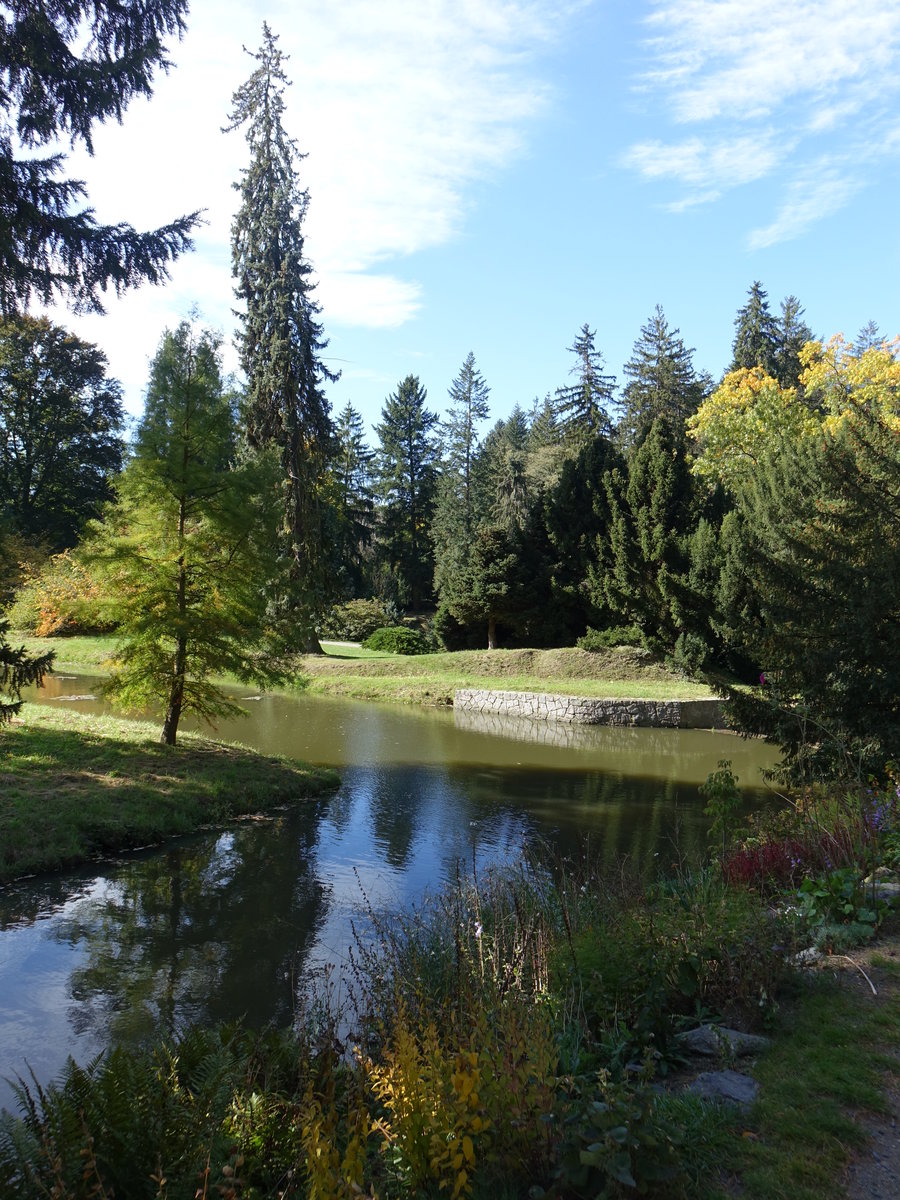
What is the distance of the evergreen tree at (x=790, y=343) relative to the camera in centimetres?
4612

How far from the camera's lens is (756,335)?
4741cm

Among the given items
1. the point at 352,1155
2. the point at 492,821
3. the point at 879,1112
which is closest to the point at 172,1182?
the point at 352,1155

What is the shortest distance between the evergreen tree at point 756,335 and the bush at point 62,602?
37.6 m

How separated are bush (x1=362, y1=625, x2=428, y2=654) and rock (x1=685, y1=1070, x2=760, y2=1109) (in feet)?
102

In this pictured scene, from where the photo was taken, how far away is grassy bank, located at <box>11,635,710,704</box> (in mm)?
26797

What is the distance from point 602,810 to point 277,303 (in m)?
23.8

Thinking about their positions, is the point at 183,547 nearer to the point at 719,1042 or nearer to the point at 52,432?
the point at 719,1042

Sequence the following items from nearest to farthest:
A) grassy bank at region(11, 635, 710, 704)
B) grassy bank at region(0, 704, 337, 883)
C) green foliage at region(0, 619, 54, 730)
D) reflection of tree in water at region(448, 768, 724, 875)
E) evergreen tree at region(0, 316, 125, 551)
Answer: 1. green foliage at region(0, 619, 54, 730)
2. grassy bank at region(0, 704, 337, 883)
3. reflection of tree in water at region(448, 768, 724, 875)
4. grassy bank at region(11, 635, 710, 704)
5. evergreen tree at region(0, 316, 125, 551)

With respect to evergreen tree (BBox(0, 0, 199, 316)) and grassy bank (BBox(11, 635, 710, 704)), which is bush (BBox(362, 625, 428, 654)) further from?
evergreen tree (BBox(0, 0, 199, 316))

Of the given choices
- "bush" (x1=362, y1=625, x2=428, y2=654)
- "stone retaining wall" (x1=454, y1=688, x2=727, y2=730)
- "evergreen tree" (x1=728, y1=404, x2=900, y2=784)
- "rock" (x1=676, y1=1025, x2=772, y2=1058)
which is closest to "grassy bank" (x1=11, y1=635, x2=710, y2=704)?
"stone retaining wall" (x1=454, y1=688, x2=727, y2=730)

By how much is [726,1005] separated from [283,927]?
4.90 meters

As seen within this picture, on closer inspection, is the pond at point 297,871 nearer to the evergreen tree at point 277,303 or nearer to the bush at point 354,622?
the evergreen tree at point 277,303

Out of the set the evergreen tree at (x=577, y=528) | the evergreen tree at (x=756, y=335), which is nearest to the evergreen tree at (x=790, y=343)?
the evergreen tree at (x=756, y=335)

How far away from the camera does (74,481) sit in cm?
4344
